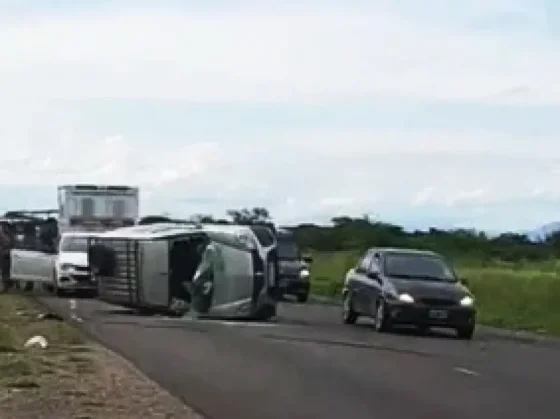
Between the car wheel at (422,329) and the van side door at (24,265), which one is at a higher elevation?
the van side door at (24,265)

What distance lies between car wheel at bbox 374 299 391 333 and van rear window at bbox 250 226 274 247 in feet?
11.8

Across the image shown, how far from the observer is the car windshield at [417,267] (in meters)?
32.0

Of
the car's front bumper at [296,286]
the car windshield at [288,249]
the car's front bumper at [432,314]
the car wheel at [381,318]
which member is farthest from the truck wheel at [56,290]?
the car's front bumper at [432,314]

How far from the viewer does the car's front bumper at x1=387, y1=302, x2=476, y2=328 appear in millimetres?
30438

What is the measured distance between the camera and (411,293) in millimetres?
30609

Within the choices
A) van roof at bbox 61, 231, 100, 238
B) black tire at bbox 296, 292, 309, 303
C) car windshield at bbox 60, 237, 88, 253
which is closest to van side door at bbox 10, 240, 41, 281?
van roof at bbox 61, 231, 100, 238

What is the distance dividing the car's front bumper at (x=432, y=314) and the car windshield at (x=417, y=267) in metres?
1.32

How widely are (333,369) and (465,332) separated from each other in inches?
358

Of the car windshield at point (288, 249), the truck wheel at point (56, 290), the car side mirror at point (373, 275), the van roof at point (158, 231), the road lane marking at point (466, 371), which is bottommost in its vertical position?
the road lane marking at point (466, 371)

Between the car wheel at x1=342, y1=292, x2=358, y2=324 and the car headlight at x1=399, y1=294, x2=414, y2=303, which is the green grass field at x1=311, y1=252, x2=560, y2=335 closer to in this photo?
the car wheel at x1=342, y1=292, x2=358, y2=324

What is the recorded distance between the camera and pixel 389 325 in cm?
3120

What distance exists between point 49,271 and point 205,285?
1320 centimetres

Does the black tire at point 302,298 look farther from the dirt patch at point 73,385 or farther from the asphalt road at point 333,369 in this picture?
the dirt patch at point 73,385

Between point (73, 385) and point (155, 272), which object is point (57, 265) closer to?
point (155, 272)
